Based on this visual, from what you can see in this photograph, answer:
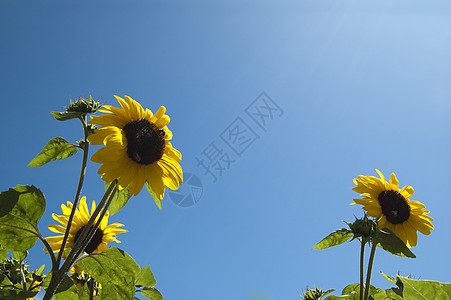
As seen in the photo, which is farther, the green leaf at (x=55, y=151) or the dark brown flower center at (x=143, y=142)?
the dark brown flower center at (x=143, y=142)

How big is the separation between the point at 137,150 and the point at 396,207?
2609 millimetres

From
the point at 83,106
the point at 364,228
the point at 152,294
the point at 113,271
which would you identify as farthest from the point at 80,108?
the point at 364,228

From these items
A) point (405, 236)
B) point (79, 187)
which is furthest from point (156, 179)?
point (405, 236)

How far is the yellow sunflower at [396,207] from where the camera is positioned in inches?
136

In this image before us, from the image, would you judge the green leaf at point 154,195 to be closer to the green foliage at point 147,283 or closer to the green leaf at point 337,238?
the green foliage at point 147,283

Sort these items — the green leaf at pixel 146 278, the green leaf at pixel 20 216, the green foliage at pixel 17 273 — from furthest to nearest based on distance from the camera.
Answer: the green leaf at pixel 146 278 → the green foliage at pixel 17 273 → the green leaf at pixel 20 216

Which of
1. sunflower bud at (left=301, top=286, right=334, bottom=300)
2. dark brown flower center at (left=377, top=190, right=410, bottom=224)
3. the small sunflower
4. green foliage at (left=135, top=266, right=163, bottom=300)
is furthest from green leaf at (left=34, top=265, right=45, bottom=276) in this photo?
dark brown flower center at (left=377, top=190, right=410, bottom=224)

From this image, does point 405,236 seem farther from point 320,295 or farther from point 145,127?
point 145,127

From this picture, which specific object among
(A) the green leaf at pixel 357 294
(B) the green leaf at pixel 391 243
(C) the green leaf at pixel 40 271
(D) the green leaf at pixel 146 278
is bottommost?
(C) the green leaf at pixel 40 271

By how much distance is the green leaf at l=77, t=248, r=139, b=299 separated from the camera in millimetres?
1834

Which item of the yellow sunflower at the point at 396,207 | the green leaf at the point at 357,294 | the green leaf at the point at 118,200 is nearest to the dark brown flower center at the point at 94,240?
the green leaf at the point at 118,200

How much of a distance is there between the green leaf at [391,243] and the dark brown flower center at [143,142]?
1.61m

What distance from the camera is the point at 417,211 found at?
3.56 m

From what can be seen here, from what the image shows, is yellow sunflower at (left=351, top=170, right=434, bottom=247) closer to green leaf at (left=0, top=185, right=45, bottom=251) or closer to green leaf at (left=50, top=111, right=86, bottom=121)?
green leaf at (left=50, top=111, right=86, bottom=121)
